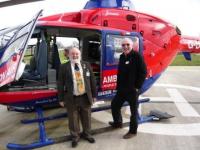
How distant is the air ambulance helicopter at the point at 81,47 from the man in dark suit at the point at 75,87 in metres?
0.50

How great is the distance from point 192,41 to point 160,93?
2.27m

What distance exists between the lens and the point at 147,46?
6.85m

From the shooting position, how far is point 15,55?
4266 mm

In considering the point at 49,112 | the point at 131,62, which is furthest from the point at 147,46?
the point at 49,112

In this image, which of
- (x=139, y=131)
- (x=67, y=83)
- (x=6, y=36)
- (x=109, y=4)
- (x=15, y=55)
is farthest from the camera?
(x=109, y=4)

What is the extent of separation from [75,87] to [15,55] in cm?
112

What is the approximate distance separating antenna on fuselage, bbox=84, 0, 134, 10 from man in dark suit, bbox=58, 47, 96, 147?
234 cm

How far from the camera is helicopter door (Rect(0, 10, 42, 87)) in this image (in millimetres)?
4188

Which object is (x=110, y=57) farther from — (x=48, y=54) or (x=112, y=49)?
(x=48, y=54)

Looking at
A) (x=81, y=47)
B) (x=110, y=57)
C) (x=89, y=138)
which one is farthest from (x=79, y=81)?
(x=81, y=47)

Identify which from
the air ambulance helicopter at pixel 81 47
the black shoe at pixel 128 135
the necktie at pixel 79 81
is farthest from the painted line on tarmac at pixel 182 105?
the necktie at pixel 79 81

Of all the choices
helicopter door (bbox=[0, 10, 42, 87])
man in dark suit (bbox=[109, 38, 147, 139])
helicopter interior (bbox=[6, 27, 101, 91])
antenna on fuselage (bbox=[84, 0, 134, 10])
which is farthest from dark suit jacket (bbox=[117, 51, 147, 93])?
antenna on fuselage (bbox=[84, 0, 134, 10])

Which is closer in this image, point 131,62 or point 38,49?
point 131,62

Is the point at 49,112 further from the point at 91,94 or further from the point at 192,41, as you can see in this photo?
the point at 192,41
